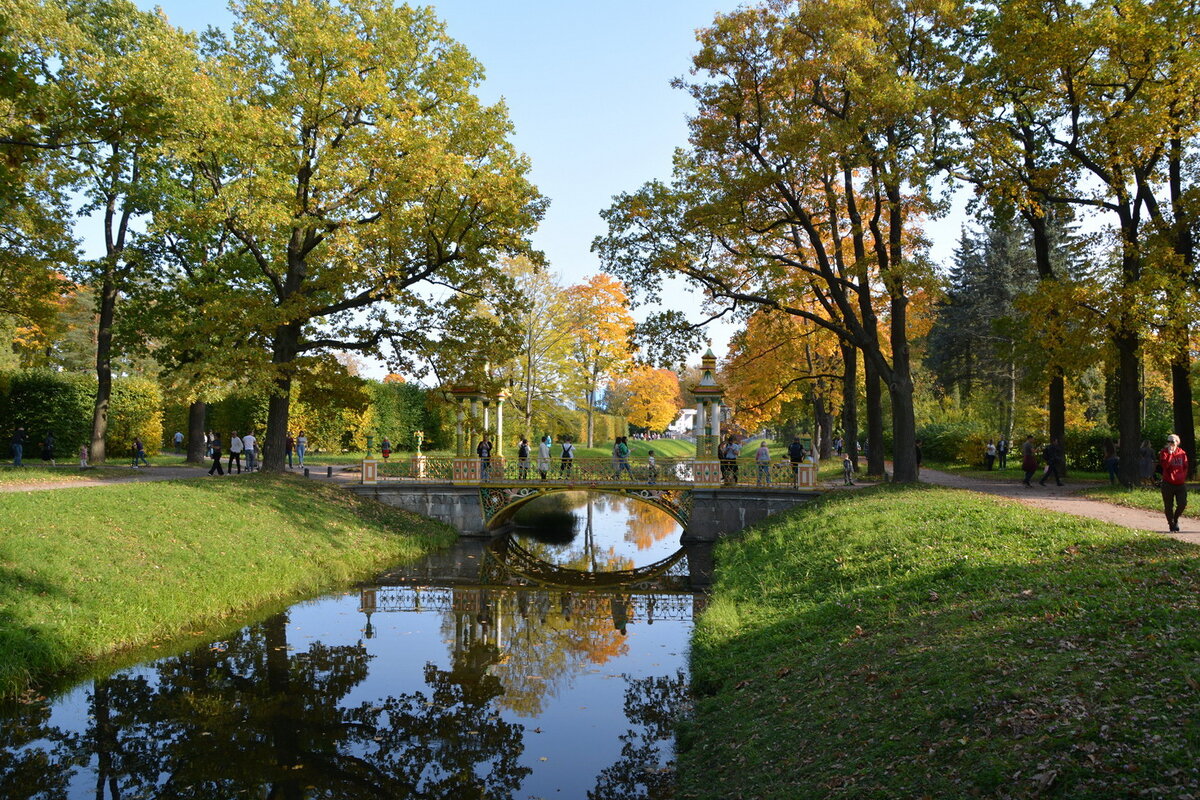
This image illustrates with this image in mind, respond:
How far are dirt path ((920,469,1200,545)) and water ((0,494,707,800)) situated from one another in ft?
26.1

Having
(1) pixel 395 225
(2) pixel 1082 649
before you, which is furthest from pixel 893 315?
(2) pixel 1082 649

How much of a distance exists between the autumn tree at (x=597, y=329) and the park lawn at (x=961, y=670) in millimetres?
30919

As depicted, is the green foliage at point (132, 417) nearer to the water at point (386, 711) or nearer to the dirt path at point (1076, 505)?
the water at point (386, 711)

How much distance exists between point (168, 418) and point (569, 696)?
35.0 metres

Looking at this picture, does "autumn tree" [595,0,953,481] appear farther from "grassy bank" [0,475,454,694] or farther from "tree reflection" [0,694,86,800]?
"tree reflection" [0,694,86,800]

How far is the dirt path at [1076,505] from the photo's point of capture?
13859 millimetres

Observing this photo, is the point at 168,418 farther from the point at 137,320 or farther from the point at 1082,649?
the point at 1082,649

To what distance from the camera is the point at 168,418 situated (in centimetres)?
3891

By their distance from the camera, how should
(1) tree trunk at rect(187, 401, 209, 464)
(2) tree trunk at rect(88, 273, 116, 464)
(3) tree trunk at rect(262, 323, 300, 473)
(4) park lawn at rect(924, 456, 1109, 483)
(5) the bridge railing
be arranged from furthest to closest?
(1) tree trunk at rect(187, 401, 209, 464)
(4) park lawn at rect(924, 456, 1109, 483)
(2) tree trunk at rect(88, 273, 116, 464)
(5) the bridge railing
(3) tree trunk at rect(262, 323, 300, 473)

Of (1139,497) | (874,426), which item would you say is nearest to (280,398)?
(874,426)

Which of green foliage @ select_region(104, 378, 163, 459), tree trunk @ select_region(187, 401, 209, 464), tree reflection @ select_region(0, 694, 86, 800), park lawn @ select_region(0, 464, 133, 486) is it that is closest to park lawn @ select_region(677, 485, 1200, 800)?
tree reflection @ select_region(0, 694, 86, 800)

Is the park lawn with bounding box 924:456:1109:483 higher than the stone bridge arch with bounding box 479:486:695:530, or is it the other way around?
the park lawn with bounding box 924:456:1109:483

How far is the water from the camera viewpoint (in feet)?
26.1

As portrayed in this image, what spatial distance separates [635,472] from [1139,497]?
42.6ft
